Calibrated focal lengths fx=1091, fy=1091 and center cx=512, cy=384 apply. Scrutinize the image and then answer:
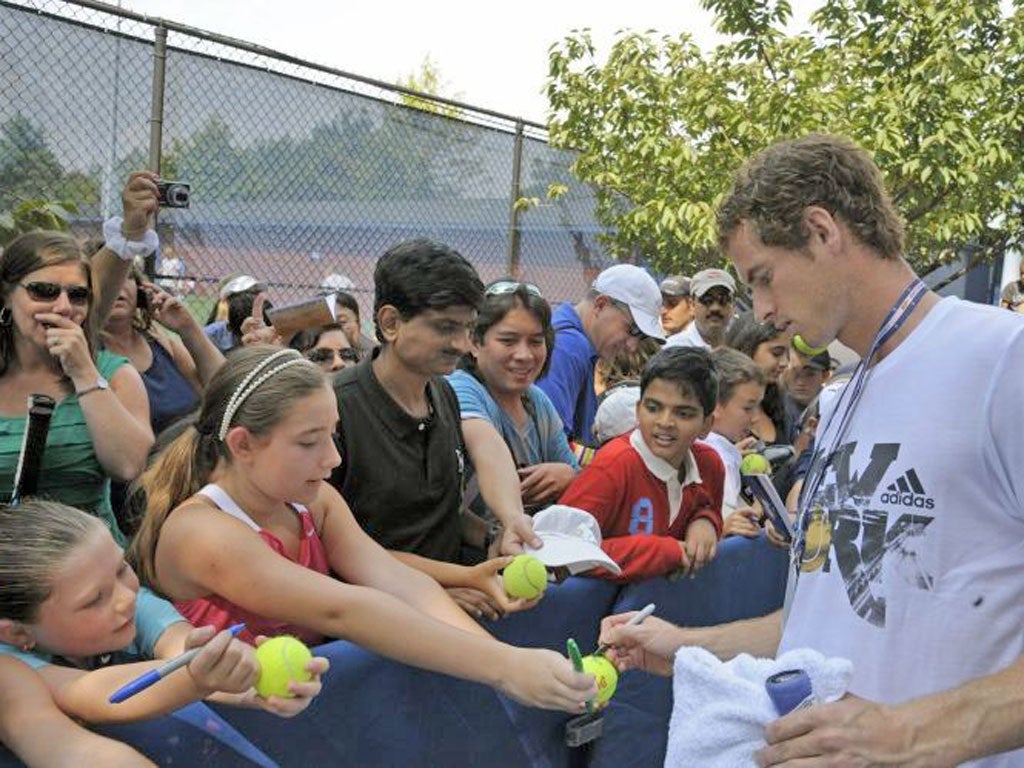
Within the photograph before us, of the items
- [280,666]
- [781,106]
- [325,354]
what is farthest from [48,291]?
[781,106]

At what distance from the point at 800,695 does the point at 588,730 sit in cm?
175

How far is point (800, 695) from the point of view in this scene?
1.67 meters

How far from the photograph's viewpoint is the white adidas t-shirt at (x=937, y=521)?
71.9 inches

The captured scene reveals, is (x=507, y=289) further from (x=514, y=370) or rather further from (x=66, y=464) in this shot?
(x=66, y=464)

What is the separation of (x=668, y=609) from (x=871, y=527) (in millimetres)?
1981

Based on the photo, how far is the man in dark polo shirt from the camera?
3.18 m

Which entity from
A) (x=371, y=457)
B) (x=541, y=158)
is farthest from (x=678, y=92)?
(x=371, y=457)

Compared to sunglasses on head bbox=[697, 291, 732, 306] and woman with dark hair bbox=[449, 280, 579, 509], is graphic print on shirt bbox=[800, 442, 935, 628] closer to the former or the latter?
woman with dark hair bbox=[449, 280, 579, 509]

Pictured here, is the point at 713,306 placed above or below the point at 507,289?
below

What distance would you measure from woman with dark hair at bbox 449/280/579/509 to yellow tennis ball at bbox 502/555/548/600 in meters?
1.14

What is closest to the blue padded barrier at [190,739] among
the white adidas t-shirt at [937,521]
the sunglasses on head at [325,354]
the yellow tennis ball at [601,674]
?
the yellow tennis ball at [601,674]

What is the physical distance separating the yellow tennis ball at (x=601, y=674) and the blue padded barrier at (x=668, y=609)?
44.7 inches

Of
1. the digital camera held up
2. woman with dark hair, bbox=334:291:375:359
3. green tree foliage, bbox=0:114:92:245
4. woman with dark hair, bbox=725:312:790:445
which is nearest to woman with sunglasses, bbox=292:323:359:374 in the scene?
woman with dark hair, bbox=334:291:375:359

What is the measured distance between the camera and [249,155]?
6176mm
